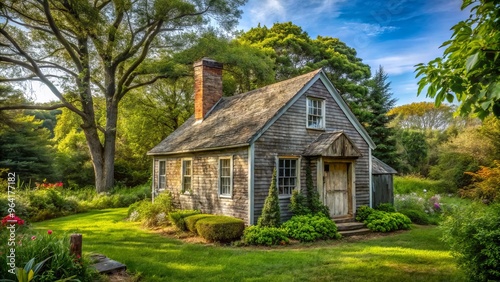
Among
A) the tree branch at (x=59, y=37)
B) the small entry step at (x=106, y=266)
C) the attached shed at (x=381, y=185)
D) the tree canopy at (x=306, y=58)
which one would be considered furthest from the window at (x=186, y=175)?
the tree canopy at (x=306, y=58)

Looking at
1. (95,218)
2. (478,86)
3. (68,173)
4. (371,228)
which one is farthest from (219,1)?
(478,86)

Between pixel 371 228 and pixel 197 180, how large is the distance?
7.22 metres

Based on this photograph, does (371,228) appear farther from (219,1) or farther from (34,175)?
(34,175)

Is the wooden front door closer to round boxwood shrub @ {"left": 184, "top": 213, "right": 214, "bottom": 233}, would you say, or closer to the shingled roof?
the shingled roof

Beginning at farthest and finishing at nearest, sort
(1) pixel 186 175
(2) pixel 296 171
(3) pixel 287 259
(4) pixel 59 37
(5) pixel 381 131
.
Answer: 1. (5) pixel 381 131
2. (4) pixel 59 37
3. (1) pixel 186 175
4. (2) pixel 296 171
5. (3) pixel 287 259

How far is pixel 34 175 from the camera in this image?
24094mm

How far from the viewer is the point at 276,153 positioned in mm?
12102

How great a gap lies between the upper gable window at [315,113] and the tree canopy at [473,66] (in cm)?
925

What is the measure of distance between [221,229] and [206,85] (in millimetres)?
8654

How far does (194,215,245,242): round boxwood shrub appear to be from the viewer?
34.3ft

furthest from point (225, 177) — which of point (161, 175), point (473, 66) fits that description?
point (473, 66)

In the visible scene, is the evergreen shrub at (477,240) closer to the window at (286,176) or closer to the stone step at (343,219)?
the window at (286,176)

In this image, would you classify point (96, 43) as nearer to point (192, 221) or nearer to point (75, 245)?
point (192, 221)

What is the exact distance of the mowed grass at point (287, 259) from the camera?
6996 millimetres
